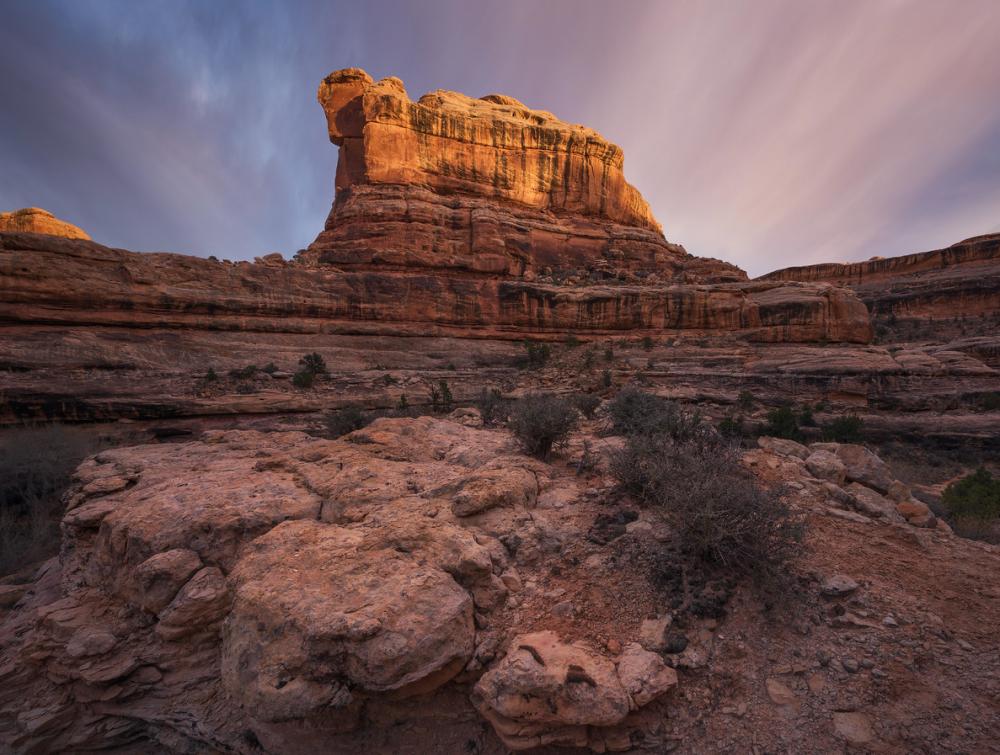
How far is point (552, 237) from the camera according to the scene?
3045cm

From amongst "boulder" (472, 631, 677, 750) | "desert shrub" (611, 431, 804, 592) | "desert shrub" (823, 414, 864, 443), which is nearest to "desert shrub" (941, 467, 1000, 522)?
"desert shrub" (611, 431, 804, 592)

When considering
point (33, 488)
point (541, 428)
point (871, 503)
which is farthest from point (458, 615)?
point (33, 488)

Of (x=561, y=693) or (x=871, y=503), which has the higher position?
(x=871, y=503)

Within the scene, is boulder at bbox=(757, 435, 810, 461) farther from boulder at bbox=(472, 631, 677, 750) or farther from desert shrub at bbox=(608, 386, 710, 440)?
boulder at bbox=(472, 631, 677, 750)

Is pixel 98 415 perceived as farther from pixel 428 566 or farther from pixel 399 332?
pixel 428 566

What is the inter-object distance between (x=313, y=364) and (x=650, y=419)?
15236mm

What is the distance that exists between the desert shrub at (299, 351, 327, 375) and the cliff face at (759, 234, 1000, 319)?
42.0 m

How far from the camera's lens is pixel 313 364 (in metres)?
17.2

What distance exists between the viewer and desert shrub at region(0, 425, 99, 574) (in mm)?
5379

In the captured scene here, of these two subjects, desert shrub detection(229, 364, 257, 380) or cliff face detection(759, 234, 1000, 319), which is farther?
cliff face detection(759, 234, 1000, 319)

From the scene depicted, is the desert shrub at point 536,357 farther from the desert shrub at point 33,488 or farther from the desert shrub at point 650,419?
the desert shrub at point 33,488

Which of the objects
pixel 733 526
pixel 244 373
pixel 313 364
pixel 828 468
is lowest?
pixel 828 468

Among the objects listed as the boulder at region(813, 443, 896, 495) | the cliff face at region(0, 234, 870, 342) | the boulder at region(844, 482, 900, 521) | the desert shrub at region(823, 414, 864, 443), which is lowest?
the desert shrub at region(823, 414, 864, 443)

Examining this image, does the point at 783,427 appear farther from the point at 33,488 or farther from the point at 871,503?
the point at 33,488
